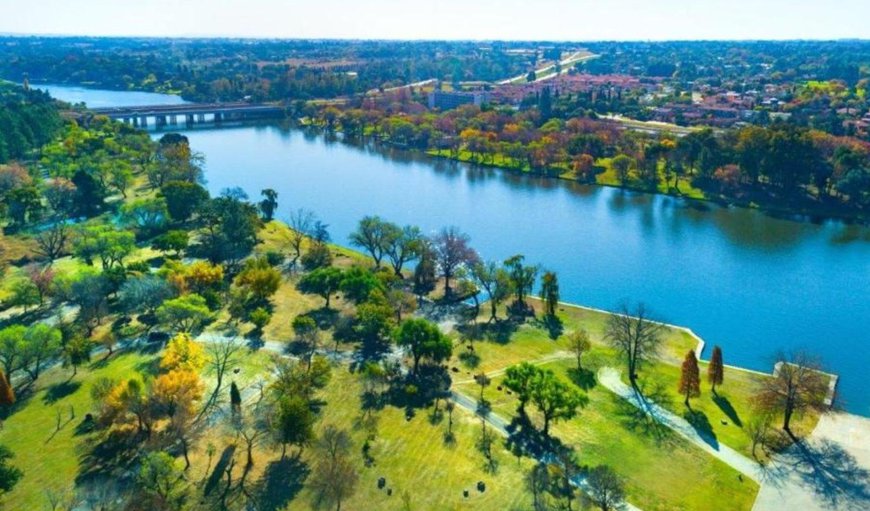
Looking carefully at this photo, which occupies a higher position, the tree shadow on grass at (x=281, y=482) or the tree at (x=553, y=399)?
the tree at (x=553, y=399)

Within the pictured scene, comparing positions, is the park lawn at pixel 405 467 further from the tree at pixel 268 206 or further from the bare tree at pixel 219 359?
the tree at pixel 268 206

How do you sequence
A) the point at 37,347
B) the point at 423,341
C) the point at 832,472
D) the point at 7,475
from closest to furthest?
the point at 7,475 < the point at 832,472 < the point at 37,347 < the point at 423,341

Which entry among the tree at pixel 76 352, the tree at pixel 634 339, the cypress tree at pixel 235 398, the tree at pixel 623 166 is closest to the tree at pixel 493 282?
the tree at pixel 634 339

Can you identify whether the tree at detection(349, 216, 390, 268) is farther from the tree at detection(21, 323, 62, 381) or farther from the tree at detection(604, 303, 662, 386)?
the tree at detection(21, 323, 62, 381)

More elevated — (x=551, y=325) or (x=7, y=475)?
→ (x=7, y=475)

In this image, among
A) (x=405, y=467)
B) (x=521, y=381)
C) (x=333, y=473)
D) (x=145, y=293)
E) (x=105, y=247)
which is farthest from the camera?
(x=105, y=247)

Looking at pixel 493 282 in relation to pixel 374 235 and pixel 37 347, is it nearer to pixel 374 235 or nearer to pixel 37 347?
pixel 374 235

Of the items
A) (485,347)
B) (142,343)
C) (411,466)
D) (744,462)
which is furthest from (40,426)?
(744,462)

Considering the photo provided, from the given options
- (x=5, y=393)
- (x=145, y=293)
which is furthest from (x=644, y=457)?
(x=5, y=393)
